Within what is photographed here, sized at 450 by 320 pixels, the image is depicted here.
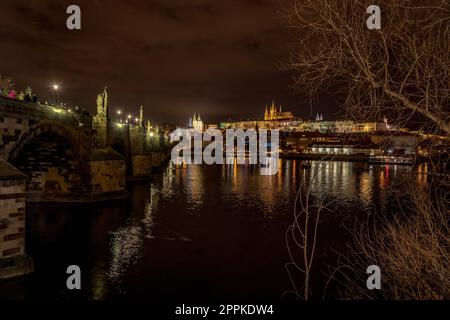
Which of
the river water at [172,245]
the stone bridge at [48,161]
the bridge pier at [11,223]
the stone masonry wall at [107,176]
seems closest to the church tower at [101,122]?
the stone bridge at [48,161]

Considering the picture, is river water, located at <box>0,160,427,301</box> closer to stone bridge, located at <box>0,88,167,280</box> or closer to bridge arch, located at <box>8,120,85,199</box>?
stone bridge, located at <box>0,88,167,280</box>

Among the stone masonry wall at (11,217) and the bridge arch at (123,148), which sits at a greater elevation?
the bridge arch at (123,148)

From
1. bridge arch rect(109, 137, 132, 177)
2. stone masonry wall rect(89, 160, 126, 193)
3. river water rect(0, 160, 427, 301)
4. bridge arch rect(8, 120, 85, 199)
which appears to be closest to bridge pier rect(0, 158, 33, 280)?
river water rect(0, 160, 427, 301)

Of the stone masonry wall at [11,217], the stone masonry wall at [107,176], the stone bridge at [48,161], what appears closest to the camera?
the stone masonry wall at [11,217]

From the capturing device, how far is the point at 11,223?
39.1 feet

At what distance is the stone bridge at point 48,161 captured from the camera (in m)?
12.0

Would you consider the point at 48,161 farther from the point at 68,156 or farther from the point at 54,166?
the point at 68,156

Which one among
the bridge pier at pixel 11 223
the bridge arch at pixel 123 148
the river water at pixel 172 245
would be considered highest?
the bridge arch at pixel 123 148

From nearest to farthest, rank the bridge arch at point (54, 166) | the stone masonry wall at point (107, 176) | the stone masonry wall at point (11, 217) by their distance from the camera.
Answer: the stone masonry wall at point (11, 217) → the bridge arch at point (54, 166) → the stone masonry wall at point (107, 176)

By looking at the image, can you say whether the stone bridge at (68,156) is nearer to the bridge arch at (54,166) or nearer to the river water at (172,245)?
the bridge arch at (54,166)

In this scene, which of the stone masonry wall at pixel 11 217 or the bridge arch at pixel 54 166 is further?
the bridge arch at pixel 54 166

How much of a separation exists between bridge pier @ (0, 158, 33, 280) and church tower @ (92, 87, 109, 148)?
16.3 meters
